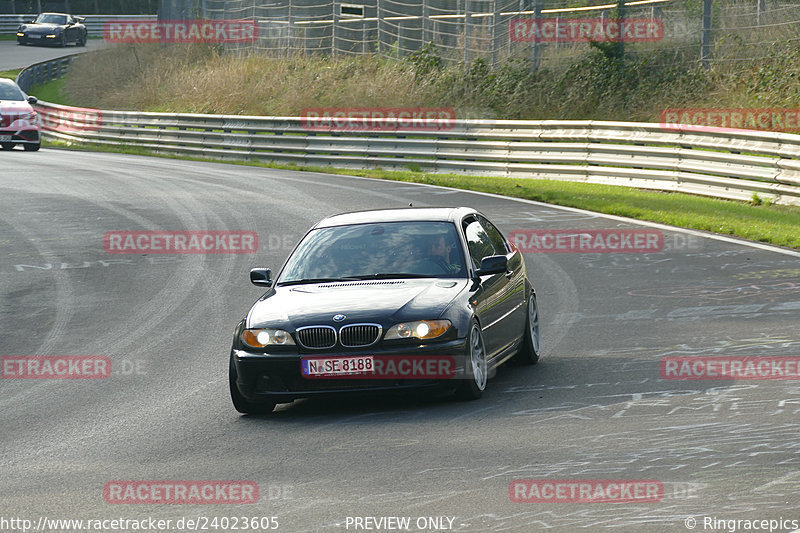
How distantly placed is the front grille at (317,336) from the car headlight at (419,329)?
383 mm

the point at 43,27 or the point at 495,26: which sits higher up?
the point at 495,26

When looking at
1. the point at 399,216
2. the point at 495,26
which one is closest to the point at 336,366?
the point at 399,216

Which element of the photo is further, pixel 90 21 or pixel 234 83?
pixel 90 21

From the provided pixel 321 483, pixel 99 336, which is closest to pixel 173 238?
pixel 99 336

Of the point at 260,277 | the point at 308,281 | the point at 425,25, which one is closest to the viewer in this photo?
the point at 308,281

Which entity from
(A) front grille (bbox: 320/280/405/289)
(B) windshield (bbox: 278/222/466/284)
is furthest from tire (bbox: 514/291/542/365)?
(A) front grille (bbox: 320/280/405/289)

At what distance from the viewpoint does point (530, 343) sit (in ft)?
34.3

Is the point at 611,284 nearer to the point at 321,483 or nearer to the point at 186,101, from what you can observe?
the point at 321,483

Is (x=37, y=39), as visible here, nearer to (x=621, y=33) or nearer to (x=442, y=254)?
(x=621, y=33)

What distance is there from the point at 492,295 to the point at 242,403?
2.14 metres

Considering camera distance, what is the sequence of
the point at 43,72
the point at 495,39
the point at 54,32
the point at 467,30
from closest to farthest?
the point at 495,39 < the point at 467,30 < the point at 43,72 < the point at 54,32

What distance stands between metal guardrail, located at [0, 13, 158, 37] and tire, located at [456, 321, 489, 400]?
2986 inches

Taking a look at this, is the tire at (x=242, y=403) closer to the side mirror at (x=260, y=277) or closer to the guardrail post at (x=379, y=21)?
the side mirror at (x=260, y=277)

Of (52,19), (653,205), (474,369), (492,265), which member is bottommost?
(653,205)
